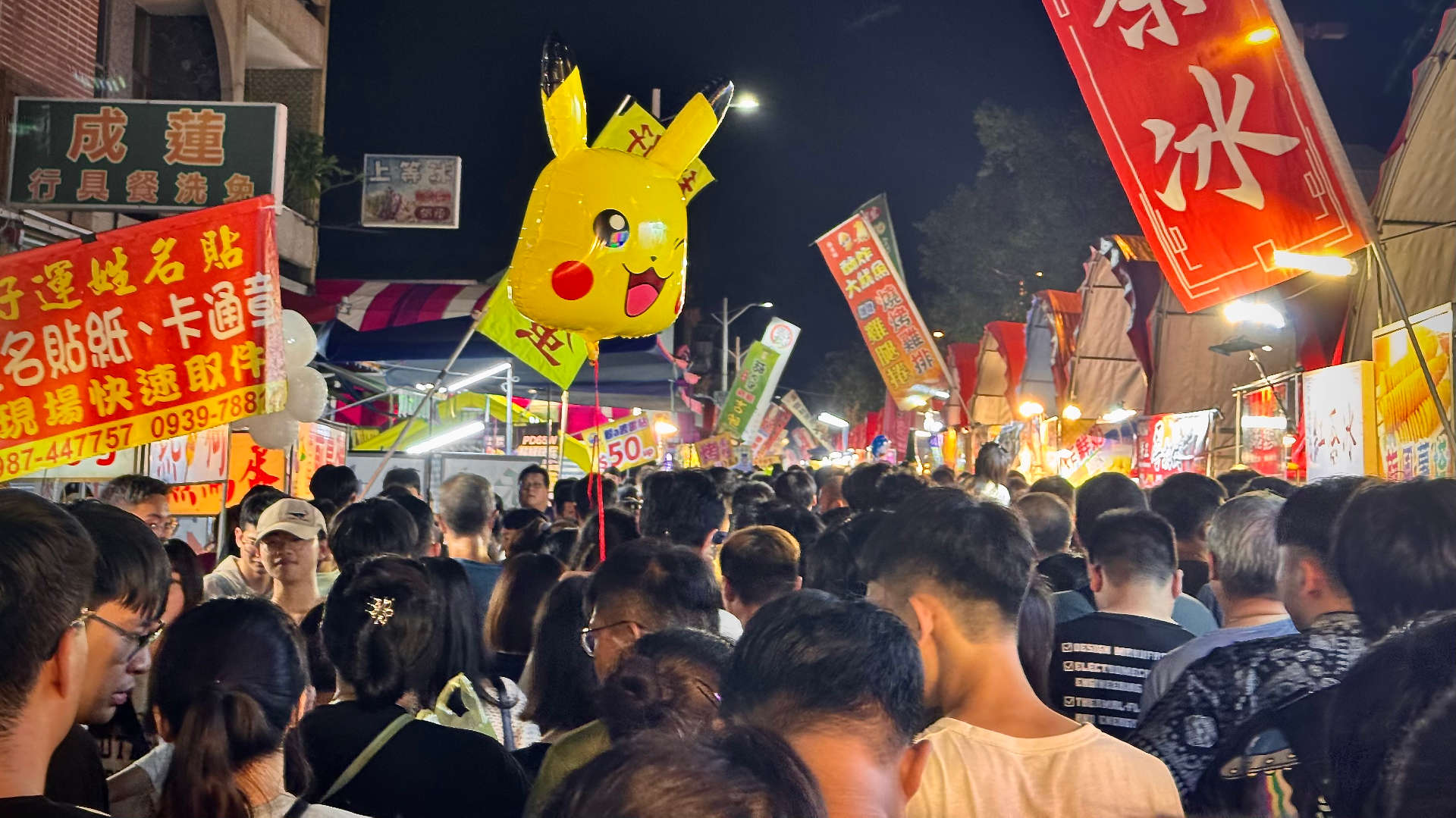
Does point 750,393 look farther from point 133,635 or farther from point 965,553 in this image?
point 965,553

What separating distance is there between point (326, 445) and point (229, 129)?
6900mm

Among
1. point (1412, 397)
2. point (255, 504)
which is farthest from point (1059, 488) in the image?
point (255, 504)

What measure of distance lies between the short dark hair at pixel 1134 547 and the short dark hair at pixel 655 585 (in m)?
1.44

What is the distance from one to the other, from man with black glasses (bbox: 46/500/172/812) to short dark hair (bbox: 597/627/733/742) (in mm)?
1142

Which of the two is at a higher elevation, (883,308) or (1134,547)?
(883,308)

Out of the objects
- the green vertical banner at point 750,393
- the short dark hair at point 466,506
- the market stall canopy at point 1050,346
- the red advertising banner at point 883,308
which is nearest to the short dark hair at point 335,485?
the short dark hair at point 466,506

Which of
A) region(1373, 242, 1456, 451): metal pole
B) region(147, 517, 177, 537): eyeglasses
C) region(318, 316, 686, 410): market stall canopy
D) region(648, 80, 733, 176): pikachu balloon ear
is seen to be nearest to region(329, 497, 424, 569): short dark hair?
region(147, 517, 177, 537): eyeglasses

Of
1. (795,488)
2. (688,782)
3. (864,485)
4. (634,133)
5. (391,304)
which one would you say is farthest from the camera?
(391,304)

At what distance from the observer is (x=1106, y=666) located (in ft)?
14.0

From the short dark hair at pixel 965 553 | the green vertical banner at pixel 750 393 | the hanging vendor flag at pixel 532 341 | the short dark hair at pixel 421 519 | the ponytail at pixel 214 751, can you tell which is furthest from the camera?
the green vertical banner at pixel 750 393

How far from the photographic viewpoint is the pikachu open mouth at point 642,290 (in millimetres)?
6781

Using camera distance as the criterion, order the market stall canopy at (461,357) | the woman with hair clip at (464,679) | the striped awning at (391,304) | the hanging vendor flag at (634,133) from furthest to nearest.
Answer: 1. the striped awning at (391,304)
2. the market stall canopy at (461,357)
3. the hanging vendor flag at (634,133)
4. the woman with hair clip at (464,679)

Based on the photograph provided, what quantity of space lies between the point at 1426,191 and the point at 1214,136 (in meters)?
3.20

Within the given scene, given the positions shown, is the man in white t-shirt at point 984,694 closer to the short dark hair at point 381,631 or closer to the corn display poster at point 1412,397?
the short dark hair at point 381,631
